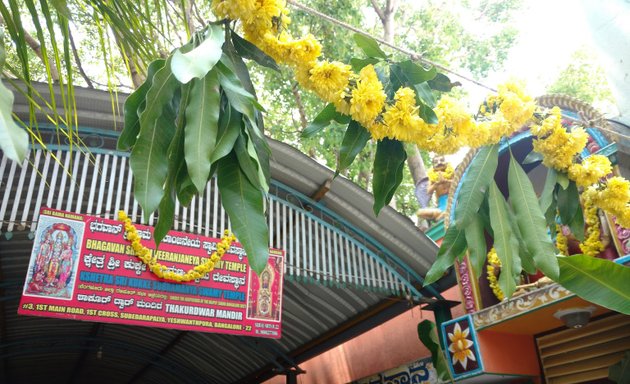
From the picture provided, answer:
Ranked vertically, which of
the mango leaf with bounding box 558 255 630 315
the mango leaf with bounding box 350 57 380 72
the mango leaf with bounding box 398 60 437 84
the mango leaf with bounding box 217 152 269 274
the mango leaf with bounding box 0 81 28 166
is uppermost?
the mango leaf with bounding box 350 57 380 72

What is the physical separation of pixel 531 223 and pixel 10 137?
2.18m

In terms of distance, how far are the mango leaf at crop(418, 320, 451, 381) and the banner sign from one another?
1.45 metres

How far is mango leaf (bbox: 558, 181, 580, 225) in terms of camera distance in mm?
3021

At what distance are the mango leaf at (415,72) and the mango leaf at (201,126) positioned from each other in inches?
38.9

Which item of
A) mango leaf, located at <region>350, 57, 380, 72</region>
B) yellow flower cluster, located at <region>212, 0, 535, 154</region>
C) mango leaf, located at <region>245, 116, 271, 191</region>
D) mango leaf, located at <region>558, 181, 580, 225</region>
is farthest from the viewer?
mango leaf, located at <region>558, 181, 580, 225</region>

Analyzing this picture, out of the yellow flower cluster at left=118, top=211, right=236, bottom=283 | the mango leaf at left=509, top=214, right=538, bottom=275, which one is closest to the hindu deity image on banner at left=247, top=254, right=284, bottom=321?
the yellow flower cluster at left=118, top=211, right=236, bottom=283

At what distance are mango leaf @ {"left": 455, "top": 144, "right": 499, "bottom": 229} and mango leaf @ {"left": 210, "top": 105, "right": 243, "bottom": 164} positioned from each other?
1247 mm

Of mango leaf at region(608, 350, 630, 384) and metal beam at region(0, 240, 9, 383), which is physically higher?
metal beam at region(0, 240, 9, 383)

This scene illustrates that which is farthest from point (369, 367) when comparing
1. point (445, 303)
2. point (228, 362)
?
point (228, 362)

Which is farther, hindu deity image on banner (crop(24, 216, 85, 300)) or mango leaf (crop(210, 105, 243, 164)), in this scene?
hindu deity image on banner (crop(24, 216, 85, 300))

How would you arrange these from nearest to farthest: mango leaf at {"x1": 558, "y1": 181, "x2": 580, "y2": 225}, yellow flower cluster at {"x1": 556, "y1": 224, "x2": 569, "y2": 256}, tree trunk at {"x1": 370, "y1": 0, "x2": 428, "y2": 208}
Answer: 1. mango leaf at {"x1": 558, "y1": 181, "x2": 580, "y2": 225}
2. yellow flower cluster at {"x1": 556, "y1": 224, "x2": 569, "y2": 256}
3. tree trunk at {"x1": 370, "y1": 0, "x2": 428, "y2": 208}

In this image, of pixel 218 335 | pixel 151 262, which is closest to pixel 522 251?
pixel 151 262

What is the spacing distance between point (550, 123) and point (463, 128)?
32.3 inches

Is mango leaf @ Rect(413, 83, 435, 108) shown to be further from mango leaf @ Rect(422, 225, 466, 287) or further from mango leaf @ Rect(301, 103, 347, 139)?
mango leaf @ Rect(422, 225, 466, 287)
